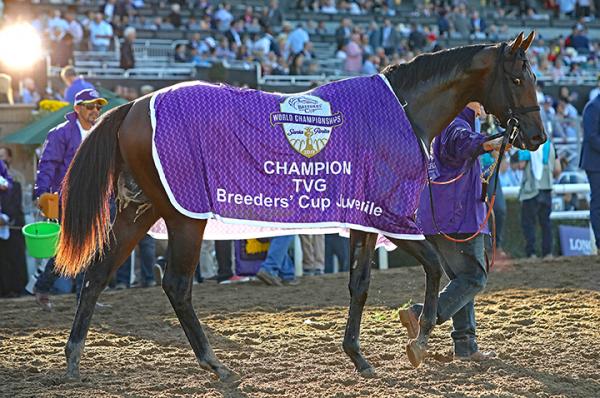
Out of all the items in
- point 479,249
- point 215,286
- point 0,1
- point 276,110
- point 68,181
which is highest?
point 0,1

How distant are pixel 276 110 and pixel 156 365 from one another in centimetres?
176

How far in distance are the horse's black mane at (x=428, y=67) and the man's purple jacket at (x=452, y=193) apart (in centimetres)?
36

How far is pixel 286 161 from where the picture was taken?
18.6 ft

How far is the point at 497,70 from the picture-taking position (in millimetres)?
5969

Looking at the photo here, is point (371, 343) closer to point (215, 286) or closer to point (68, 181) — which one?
point (68, 181)

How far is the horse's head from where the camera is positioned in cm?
592

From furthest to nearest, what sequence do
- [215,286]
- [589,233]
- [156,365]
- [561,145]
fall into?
[561,145] < [589,233] < [215,286] < [156,365]

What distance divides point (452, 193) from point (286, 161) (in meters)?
1.17

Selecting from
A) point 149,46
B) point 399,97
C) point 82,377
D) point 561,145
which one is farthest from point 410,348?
point 149,46

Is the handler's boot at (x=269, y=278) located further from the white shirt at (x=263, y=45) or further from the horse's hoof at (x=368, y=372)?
the white shirt at (x=263, y=45)

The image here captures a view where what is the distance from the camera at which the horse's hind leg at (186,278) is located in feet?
18.4

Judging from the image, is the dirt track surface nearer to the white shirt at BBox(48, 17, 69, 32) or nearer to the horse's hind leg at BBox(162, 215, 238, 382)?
the horse's hind leg at BBox(162, 215, 238, 382)

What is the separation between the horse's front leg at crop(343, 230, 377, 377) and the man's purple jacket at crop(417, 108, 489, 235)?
1.60 ft

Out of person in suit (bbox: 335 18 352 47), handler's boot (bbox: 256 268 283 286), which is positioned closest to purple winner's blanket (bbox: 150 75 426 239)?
handler's boot (bbox: 256 268 283 286)
